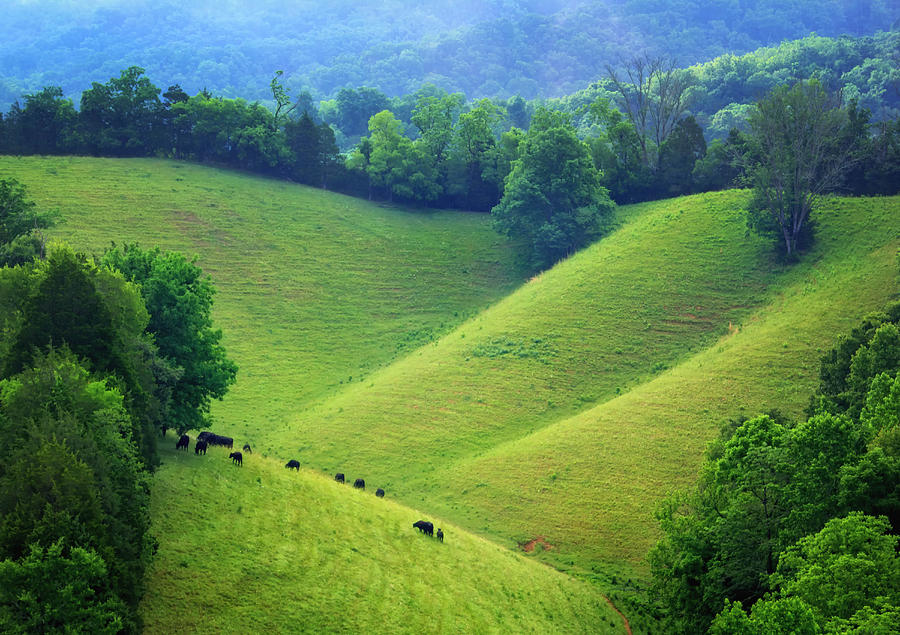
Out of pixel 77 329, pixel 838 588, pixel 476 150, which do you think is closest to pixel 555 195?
pixel 476 150

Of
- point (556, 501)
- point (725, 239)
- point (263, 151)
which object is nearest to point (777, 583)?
point (556, 501)

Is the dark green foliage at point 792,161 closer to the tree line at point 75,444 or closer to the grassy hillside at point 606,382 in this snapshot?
the grassy hillside at point 606,382

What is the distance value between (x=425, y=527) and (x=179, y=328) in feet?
A: 57.6

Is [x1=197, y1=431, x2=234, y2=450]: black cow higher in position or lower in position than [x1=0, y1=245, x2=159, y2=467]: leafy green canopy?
lower

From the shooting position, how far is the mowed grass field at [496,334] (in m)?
46.5

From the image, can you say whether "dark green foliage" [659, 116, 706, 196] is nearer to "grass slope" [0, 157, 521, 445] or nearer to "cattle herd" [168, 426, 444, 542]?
"grass slope" [0, 157, 521, 445]

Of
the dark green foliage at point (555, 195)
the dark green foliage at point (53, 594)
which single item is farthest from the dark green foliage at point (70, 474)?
the dark green foliage at point (555, 195)

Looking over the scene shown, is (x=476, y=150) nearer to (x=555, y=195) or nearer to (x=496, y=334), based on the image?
(x=555, y=195)

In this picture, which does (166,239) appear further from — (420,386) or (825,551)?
(825,551)

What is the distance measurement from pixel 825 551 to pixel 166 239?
2691 inches

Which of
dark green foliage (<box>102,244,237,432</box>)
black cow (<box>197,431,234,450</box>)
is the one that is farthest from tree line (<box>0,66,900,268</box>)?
black cow (<box>197,431,234,450</box>)

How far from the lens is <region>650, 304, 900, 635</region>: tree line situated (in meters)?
22.9

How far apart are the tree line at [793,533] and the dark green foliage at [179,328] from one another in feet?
82.7

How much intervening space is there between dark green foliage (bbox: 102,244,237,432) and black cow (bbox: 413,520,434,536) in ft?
46.6
